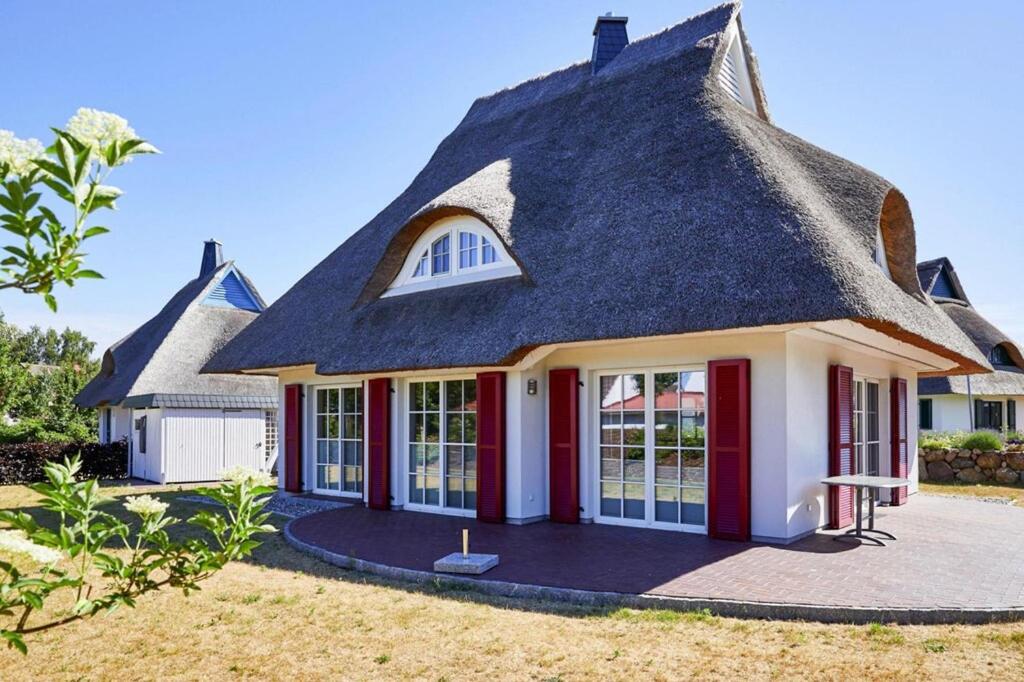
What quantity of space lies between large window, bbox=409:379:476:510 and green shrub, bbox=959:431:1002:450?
14689 mm

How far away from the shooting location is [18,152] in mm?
2260

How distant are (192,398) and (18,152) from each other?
740 inches

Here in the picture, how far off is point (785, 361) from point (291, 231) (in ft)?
34.8

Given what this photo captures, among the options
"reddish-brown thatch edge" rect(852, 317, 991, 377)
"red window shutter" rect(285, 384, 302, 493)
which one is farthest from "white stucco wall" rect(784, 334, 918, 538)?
"red window shutter" rect(285, 384, 302, 493)

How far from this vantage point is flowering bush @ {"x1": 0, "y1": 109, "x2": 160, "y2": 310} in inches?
87.4

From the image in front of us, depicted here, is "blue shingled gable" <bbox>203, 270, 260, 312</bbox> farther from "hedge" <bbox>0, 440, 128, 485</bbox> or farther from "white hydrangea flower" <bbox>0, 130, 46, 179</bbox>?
"white hydrangea flower" <bbox>0, 130, 46, 179</bbox>

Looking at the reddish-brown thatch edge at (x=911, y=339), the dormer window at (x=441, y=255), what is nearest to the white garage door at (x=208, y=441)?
the dormer window at (x=441, y=255)

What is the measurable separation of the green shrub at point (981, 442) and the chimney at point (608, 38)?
45.0 feet

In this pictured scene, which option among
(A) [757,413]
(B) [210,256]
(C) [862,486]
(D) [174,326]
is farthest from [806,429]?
(B) [210,256]

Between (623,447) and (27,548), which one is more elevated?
(27,548)

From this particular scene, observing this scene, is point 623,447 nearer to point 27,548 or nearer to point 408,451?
point 408,451

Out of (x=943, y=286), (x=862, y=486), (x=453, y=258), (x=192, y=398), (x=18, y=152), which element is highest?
(x=943, y=286)

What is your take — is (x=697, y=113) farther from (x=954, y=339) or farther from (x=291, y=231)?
(x=291, y=231)

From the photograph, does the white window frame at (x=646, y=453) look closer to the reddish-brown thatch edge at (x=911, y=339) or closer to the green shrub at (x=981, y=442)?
the reddish-brown thatch edge at (x=911, y=339)
